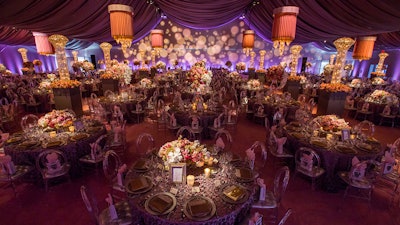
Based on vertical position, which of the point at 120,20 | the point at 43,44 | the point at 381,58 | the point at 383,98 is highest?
the point at 381,58

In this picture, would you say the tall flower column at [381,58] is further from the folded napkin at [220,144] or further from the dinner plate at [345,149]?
the folded napkin at [220,144]

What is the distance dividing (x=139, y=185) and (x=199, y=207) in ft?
3.05

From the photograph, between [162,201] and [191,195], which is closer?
[162,201]

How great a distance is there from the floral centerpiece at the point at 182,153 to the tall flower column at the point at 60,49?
18.7 ft

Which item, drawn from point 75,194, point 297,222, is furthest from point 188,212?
point 75,194

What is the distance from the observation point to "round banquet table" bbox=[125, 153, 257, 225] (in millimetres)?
2516

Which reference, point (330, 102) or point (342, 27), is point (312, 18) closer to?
point (342, 27)

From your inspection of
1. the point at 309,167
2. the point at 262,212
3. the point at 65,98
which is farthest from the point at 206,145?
the point at 65,98

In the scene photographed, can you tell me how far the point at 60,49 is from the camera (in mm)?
6973

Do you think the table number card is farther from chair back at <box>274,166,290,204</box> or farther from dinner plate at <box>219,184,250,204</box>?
chair back at <box>274,166,290,204</box>

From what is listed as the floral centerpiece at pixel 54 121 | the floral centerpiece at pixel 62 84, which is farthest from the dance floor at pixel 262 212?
the floral centerpiece at pixel 62 84

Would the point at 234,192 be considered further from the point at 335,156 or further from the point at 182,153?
the point at 335,156

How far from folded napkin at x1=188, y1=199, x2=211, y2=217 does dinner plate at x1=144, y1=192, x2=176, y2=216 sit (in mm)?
228

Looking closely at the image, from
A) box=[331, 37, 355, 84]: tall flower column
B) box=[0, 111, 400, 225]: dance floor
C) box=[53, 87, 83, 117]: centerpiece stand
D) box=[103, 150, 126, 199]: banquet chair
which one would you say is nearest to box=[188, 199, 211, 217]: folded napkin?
box=[103, 150, 126, 199]: banquet chair
